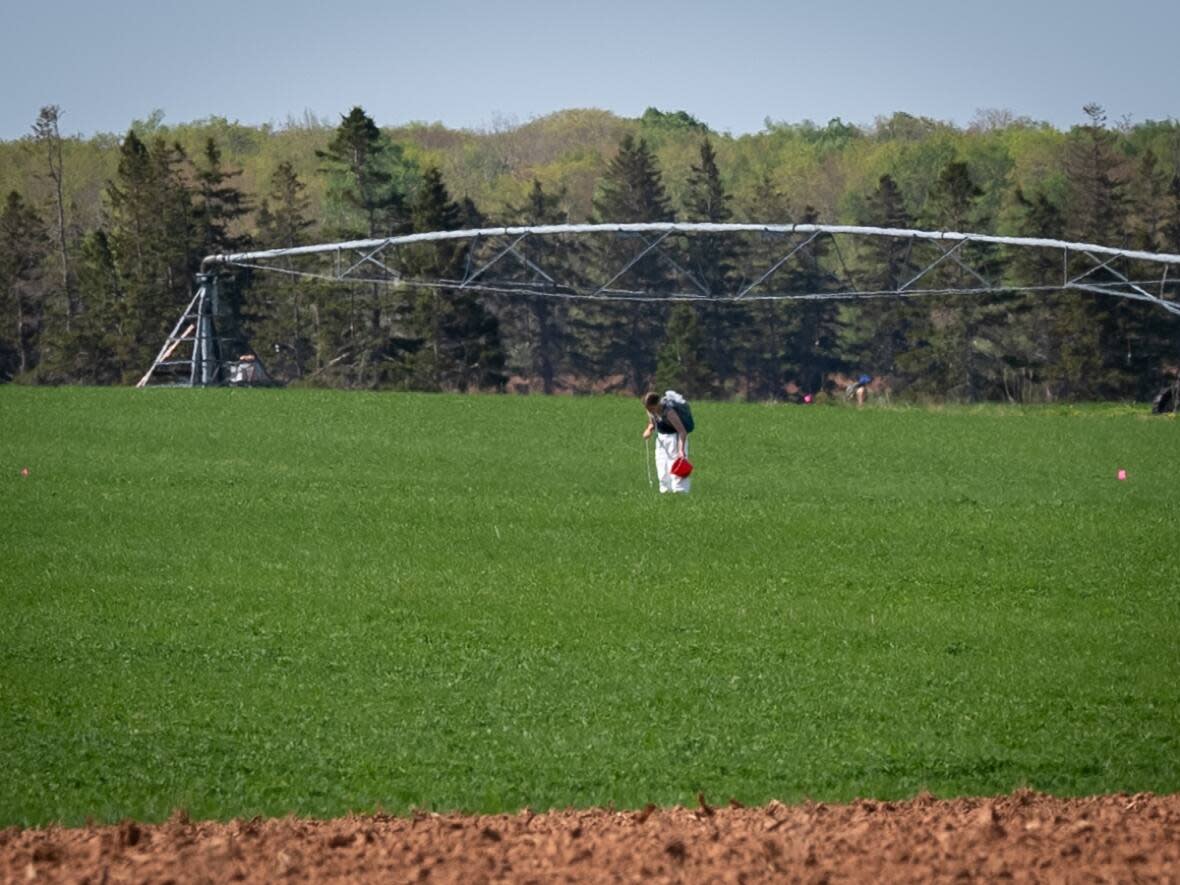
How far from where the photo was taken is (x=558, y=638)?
16250 millimetres

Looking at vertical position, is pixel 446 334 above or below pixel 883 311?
below

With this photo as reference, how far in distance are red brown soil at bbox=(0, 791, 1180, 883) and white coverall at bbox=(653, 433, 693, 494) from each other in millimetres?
18155

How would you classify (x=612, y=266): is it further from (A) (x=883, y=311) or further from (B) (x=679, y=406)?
(B) (x=679, y=406)

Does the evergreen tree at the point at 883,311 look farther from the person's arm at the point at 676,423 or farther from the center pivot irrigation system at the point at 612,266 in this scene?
the person's arm at the point at 676,423

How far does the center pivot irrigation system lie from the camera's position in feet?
160

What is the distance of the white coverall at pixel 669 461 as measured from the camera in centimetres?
2802

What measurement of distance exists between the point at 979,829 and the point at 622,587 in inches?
406

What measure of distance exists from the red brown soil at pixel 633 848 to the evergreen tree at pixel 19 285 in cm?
6724

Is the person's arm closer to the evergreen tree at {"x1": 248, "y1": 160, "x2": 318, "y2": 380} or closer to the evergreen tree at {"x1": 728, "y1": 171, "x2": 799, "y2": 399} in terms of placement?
the evergreen tree at {"x1": 248, "y1": 160, "x2": 318, "y2": 380}

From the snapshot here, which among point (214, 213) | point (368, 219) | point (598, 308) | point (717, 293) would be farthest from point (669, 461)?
point (598, 308)

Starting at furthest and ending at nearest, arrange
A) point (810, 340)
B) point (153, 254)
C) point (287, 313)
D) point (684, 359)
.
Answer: point (810, 340) < point (287, 313) < point (684, 359) < point (153, 254)

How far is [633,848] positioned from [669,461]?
19479mm

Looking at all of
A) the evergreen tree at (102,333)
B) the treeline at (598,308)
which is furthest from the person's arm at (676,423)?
the evergreen tree at (102,333)

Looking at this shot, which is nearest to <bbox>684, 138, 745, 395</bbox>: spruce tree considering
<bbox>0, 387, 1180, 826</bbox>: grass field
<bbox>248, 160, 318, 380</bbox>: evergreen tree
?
<bbox>248, 160, 318, 380</bbox>: evergreen tree
